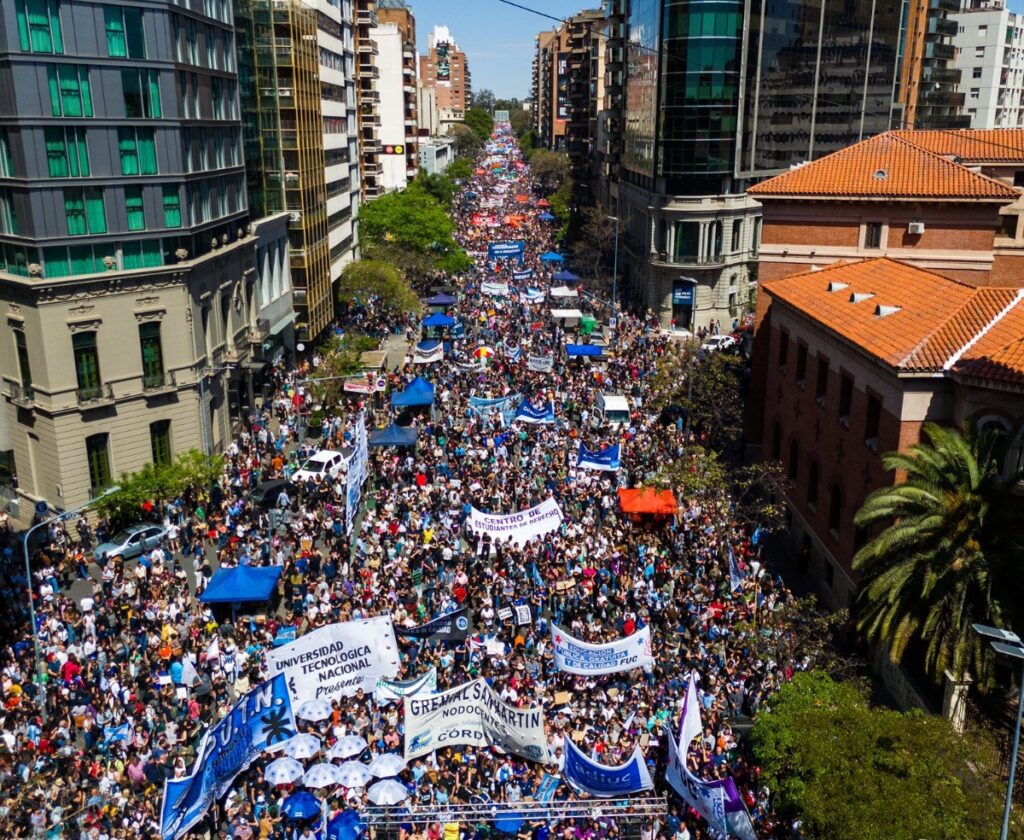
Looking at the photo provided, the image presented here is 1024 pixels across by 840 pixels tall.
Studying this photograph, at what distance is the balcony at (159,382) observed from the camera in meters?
38.5

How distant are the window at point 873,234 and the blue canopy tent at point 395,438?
67.5 ft

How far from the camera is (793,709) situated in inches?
795

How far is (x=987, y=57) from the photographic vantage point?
111250 mm

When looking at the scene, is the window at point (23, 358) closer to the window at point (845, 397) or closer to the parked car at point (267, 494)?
the parked car at point (267, 494)

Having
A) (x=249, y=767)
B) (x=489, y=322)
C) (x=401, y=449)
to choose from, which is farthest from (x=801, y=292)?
(x=489, y=322)

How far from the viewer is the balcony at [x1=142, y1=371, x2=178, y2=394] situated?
38.5 metres

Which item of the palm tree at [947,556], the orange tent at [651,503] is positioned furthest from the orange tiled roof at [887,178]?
the palm tree at [947,556]

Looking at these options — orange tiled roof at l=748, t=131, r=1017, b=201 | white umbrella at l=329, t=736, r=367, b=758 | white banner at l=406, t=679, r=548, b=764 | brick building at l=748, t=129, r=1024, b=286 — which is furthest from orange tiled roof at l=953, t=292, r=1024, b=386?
white umbrella at l=329, t=736, r=367, b=758

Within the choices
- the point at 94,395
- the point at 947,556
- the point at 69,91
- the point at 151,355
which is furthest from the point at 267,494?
the point at 947,556

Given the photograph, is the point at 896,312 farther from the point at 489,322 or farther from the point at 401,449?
the point at 489,322

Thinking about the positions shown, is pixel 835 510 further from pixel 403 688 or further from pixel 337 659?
pixel 337 659

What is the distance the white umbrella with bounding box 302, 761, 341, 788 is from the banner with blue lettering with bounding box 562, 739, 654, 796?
15.8 ft

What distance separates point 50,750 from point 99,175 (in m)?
22.2

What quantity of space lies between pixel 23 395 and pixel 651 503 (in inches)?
938
